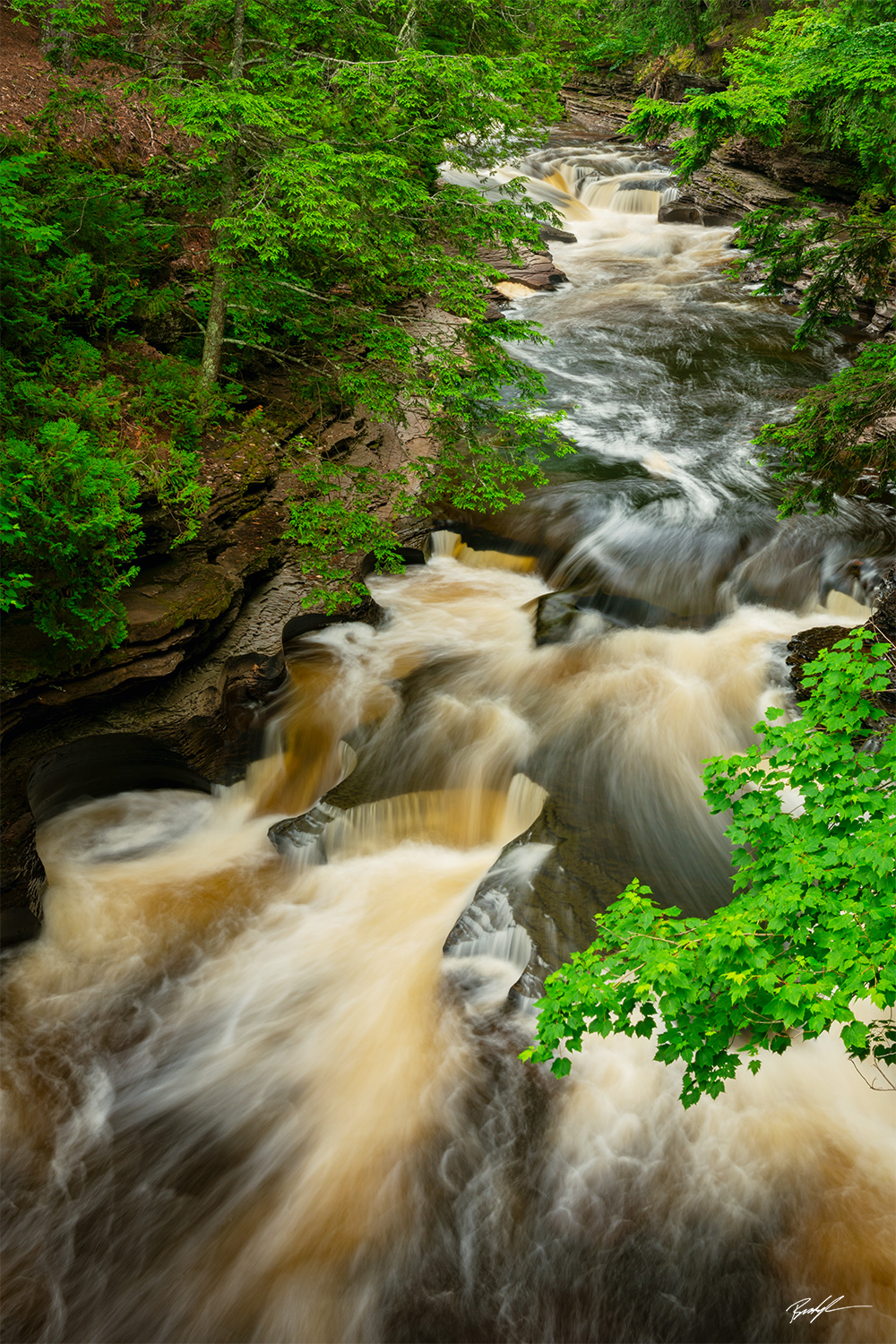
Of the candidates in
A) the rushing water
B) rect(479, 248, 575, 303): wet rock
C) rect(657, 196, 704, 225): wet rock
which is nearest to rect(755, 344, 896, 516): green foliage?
the rushing water

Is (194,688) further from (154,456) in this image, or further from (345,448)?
(345,448)

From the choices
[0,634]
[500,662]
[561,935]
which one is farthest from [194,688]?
[561,935]

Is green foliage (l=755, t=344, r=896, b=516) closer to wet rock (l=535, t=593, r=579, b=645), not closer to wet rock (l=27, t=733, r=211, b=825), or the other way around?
wet rock (l=535, t=593, r=579, b=645)

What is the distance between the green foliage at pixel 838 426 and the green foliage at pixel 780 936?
147 inches

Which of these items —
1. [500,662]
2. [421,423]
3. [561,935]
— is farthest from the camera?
[421,423]

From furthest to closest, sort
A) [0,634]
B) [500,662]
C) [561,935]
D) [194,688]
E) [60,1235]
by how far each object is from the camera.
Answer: [500,662]
[194,688]
[0,634]
[561,935]
[60,1235]

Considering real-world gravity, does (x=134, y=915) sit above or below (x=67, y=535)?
below

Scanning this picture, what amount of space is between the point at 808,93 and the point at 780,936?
35.1 ft

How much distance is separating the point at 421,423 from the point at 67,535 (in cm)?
665

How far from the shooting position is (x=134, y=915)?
20.1 ft

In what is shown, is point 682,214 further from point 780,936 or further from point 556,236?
point 780,936

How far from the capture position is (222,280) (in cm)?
786
